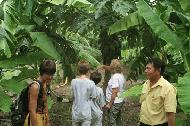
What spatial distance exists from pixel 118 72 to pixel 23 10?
1.86 meters

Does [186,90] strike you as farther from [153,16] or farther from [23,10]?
[23,10]

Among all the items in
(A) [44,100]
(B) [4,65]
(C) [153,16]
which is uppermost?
(C) [153,16]

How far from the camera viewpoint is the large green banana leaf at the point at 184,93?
4.41 m

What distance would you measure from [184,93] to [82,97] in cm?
203

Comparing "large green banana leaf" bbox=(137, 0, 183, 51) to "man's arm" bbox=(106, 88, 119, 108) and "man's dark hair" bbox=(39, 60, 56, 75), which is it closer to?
"man's dark hair" bbox=(39, 60, 56, 75)

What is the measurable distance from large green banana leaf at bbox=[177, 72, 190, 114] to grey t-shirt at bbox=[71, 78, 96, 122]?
1.81 meters

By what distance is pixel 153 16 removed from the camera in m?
5.29

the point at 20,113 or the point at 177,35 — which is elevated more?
the point at 177,35

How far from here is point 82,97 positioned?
6223 mm

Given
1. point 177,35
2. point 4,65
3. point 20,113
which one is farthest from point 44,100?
point 177,35

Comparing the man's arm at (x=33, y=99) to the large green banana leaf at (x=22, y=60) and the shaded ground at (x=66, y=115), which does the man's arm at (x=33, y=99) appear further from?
the shaded ground at (x=66, y=115)

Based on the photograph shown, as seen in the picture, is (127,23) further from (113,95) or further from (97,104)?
(113,95)

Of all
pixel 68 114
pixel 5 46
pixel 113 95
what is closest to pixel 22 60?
pixel 5 46

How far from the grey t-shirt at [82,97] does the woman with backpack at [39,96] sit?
3.75ft
